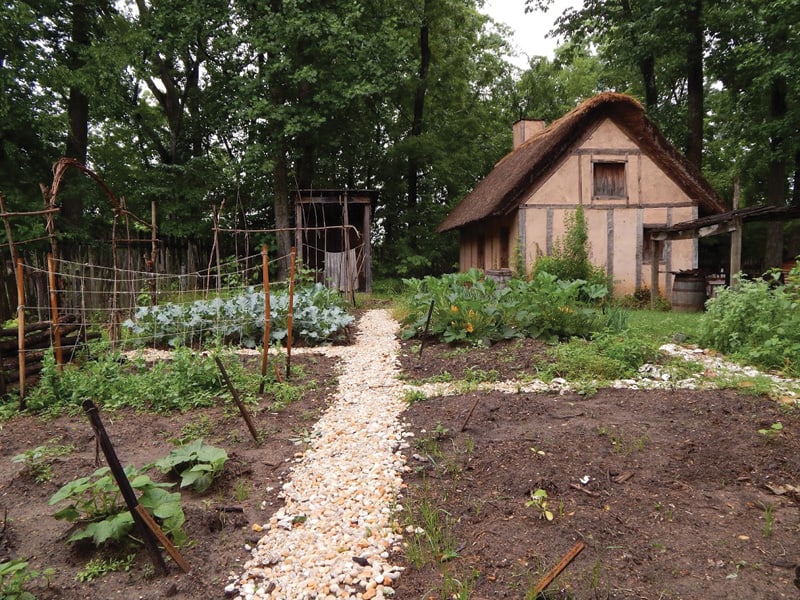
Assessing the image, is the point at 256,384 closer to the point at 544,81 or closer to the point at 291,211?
the point at 291,211

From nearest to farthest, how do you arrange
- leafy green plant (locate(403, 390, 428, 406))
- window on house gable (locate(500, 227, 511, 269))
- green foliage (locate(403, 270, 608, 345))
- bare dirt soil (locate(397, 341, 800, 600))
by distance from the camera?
1. bare dirt soil (locate(397, 341, 800, 600))
2. leafy green plant (locate(403, 390, 428, 406))
3. green foliage (locate(403, 270, 608, 345))
4. window on house gable (locate(500, 227, 511, 269))

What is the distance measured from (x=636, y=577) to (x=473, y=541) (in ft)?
2.35

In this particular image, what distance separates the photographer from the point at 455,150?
19344 millimetres

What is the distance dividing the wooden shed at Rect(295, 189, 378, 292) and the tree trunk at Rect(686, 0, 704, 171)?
8875 millimetres

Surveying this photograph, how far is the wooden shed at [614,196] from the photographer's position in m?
12.5

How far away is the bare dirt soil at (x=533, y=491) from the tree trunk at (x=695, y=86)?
39.9 ft

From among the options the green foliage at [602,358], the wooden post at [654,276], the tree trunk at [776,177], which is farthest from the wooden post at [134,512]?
the tree trunk at [776,177]

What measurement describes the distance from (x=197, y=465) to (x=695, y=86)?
16.1m

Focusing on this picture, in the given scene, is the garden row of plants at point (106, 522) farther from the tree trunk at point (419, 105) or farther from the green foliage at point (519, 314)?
the tree trunk at point (419, 105)

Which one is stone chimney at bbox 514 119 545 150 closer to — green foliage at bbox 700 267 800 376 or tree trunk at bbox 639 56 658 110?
tree trunk at bbox 639 56 658 110

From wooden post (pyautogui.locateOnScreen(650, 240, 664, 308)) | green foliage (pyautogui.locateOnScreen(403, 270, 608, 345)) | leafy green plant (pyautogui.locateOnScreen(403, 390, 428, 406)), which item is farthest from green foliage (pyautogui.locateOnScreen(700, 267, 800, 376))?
wooden post (pyautogui.locateOnScreen(650, 240, 664, 308))

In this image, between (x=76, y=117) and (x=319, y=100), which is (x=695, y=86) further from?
(x=76, y=117)

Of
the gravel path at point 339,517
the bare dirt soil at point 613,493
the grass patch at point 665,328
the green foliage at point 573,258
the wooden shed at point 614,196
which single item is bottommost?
the gravel path at point 339,517

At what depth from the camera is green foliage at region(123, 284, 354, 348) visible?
283 inches
